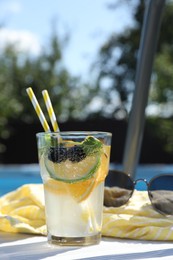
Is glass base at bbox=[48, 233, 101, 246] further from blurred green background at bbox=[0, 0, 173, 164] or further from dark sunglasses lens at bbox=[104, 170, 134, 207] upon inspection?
blurred green background at bbox=[0, 0, 173, 164]

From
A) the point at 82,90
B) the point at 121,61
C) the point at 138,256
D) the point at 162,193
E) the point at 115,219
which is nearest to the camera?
the point at 138,256

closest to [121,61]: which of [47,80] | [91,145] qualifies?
[47,80]

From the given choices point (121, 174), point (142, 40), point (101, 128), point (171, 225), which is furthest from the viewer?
point (101, 128)

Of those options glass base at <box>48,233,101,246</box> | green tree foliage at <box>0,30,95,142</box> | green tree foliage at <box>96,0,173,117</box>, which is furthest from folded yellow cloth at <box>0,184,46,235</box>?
green tree foliage at <box>96,0,173,117</box>

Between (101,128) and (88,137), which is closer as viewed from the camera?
(88,137)

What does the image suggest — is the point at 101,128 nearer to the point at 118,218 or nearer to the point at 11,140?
the point at 11,140

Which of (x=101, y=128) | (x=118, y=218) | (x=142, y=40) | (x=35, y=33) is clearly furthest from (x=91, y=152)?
(x=35, y=33)

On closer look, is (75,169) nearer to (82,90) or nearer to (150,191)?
(150,191)

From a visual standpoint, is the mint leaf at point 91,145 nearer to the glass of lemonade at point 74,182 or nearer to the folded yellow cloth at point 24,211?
the glass of lemonade at point 74,182
